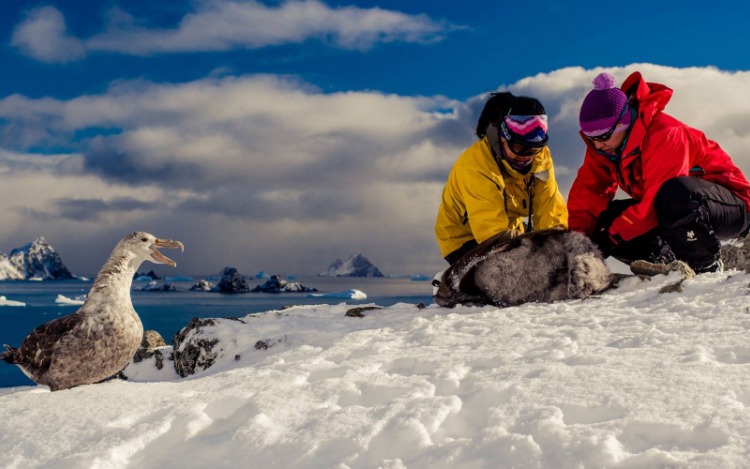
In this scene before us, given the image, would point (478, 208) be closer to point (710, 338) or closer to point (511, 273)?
point (511, 273)

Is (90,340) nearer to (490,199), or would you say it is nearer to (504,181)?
(490,199)

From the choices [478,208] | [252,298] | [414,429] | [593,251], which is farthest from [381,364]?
[252,298]

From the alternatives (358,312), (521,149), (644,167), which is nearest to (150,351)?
(358,312)

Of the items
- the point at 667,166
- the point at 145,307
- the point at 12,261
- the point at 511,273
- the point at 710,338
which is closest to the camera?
the point at 710,338

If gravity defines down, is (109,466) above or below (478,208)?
below

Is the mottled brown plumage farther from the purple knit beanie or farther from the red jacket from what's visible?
the red jacket

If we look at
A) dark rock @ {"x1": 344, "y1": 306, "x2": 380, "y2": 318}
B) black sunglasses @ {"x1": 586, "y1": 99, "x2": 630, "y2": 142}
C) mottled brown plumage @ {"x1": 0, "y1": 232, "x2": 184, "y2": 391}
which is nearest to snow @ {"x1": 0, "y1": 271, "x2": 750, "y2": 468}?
mottled brown plumage @ {"x1": 0, "y1": 232, "x2": 184, "y2": 391}

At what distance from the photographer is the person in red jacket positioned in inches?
188

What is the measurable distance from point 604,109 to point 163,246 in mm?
3429

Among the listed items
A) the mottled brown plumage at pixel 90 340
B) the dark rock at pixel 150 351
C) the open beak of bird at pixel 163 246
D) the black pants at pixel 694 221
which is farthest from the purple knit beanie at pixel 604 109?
the dark rock at pixel 150 351

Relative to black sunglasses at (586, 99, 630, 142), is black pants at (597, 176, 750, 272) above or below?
below

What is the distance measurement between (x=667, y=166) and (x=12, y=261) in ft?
484

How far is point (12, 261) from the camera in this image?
129 m

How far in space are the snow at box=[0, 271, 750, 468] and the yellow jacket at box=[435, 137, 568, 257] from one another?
124 cm
